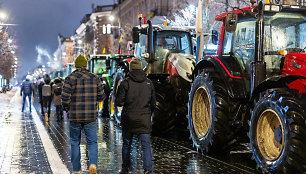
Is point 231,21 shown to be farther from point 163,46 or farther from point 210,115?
point 163,46

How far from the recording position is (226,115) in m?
9.97

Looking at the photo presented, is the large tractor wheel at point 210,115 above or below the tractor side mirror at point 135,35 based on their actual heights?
below

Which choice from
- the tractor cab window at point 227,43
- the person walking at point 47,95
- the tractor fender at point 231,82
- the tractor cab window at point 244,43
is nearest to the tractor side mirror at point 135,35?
the tractor cab window at point 227,43

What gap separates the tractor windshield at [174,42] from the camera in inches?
587

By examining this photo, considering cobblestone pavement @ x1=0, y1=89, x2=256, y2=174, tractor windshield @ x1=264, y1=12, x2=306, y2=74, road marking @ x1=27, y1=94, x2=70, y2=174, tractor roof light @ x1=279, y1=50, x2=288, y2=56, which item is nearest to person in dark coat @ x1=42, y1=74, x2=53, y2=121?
road marking @ x1=27, y1=94, x2=70, y2=174

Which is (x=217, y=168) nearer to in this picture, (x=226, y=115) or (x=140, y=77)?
(x=226, y=115)

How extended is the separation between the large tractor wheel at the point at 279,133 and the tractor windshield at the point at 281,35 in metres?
1.27

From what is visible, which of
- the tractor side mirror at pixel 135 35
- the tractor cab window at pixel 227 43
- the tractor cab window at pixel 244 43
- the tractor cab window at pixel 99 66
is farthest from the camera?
the tractor cab window at pixel 99 66

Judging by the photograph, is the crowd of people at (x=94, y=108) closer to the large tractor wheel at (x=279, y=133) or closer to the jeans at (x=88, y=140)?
the jeans at (x=88, y=140)

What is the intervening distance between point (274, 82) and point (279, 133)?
0.91 meters

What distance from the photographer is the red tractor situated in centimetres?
774

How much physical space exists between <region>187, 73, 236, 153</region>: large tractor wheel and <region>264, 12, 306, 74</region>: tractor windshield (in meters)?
1.11

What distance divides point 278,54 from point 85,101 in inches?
141

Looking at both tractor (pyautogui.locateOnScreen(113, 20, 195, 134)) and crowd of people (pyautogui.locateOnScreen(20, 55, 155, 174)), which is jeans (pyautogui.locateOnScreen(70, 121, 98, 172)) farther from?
tractor (pyautogui.locateOnScreen(113, 20, 195, 134))
